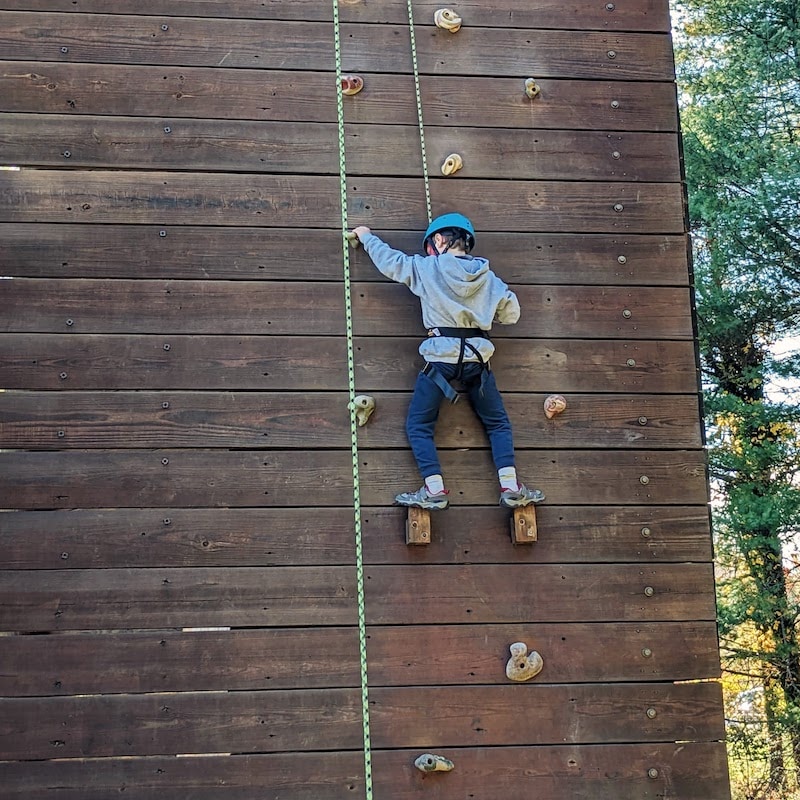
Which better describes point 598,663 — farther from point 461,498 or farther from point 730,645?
point 730,645

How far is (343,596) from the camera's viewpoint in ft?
13.1

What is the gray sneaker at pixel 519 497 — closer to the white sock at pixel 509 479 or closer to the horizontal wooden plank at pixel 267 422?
the white sock at pixel 509 479

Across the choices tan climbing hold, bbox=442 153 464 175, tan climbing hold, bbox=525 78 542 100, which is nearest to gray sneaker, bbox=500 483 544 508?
tan climbing hold, bbox=442 153 464 175

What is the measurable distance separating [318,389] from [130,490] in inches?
35.1

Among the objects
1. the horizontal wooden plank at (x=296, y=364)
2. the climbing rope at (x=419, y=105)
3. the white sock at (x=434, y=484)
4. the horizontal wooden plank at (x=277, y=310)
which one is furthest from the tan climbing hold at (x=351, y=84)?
the white sock at (x=434, y=484)

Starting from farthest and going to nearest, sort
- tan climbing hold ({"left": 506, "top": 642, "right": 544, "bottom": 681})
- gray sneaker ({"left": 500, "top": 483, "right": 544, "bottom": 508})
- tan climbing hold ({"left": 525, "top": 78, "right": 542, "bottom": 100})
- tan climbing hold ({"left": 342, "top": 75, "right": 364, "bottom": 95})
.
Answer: tan climbing hold ({"left": 525, "top": 78, "right": 542, "bottom": 100}) → tan climbing hold ({"left": 342, "top": 75, "right": 364, "bottom": 95}) → gray sneaker ({"left": 500, "top": 483, "right": 544, "bottom": 508}) → tan climbing hold ({"left": 506, "top": 642, "right": 544, "bottom": 681})

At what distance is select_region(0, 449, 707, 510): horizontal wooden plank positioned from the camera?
4039mm

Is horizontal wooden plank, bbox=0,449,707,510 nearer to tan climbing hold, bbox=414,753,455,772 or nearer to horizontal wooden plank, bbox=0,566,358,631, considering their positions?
horizontal wooden plank, bbox=0,566,358,631

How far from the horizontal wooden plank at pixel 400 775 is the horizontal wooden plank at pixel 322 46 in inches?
121

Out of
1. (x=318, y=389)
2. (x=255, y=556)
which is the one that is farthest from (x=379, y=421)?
(x=255, y=556)

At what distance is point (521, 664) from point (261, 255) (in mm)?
2086

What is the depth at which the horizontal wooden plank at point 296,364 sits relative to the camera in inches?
164

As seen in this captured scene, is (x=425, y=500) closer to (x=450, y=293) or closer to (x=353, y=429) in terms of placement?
(x=353, y=429)

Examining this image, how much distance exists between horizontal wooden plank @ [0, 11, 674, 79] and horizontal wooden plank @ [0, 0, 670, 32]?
40 millimetres
